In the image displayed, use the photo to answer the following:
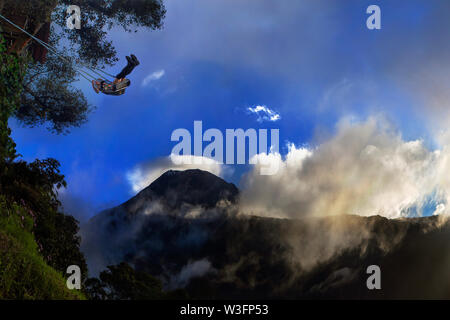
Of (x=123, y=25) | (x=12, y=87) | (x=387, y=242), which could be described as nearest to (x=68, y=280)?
(x=12, y=87)

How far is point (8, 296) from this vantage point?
7.22 m

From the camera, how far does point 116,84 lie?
14641 millimetres

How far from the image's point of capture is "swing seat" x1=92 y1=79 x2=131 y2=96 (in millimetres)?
14703

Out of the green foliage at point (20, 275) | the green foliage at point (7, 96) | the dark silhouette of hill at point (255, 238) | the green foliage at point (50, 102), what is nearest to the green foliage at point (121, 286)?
the green foliage at point (20, 275)

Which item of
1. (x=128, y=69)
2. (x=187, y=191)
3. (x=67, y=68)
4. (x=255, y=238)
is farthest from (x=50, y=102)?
(x=255, y=238)

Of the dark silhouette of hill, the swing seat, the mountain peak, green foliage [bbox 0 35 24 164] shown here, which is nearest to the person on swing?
the swing seat

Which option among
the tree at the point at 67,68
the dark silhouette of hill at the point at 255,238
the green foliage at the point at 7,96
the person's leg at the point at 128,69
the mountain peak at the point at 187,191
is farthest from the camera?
the mountain peak at the point at 187,191

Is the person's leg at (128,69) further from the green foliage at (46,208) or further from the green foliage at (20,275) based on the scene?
the green foliage at (20,275)

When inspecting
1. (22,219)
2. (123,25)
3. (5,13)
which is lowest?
(22,219)

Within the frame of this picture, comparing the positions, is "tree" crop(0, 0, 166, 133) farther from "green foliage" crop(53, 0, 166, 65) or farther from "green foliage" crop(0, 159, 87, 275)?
"green foliage" crop(0, 159, 87, 275)

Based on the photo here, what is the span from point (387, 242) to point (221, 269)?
244ft

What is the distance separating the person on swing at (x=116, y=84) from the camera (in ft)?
47.5
